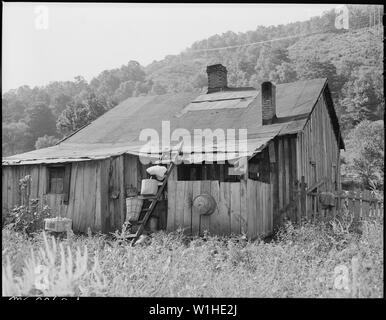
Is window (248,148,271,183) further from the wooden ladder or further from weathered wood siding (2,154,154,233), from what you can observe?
weathered wood siding (2,154,154,233)

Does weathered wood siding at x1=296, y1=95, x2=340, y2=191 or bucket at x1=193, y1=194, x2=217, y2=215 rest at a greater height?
weathered wood siding at x1=296, y1=95, x2=340, y2=191

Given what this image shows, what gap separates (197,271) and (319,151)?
9415mm

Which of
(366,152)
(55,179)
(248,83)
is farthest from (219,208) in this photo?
(248,83)

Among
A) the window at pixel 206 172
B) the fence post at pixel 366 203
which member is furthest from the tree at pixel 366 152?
the window at pixel 206 172

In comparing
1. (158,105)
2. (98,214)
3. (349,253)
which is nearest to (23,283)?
(349,253)

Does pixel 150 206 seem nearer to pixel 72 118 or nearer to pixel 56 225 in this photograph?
pixel 56 225

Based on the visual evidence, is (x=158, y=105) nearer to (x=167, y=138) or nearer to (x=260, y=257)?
(x=167, y=138)

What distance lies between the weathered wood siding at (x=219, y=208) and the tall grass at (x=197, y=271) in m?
1.94

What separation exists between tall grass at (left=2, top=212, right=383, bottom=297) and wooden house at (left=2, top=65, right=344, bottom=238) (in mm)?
2324

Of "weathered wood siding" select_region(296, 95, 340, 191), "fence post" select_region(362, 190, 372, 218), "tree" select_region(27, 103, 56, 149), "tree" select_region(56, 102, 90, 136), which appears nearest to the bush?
"weathered wood siding" select_region(296, 95, 340, 191)

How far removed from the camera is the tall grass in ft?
16.3

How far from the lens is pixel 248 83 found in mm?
26844

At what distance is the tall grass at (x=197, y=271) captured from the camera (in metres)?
4.96

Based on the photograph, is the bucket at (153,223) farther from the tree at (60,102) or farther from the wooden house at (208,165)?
the tree at (60,102)
